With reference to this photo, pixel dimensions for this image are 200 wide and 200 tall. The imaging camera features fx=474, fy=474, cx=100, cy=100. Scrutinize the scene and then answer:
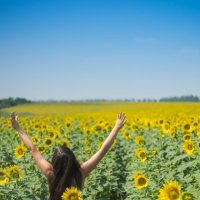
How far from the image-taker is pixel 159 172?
654 centimetres

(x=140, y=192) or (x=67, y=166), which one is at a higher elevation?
(x=67, y=166)

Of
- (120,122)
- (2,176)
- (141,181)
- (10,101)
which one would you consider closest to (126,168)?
(141,181)

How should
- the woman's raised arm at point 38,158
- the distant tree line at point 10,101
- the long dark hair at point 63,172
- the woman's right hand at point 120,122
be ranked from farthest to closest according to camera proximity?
the distant tree line at point 10,101 < the woman's right hand at point 120,122 < the woman's raised arm at point 38,158 < the long dark hair at point 63,172

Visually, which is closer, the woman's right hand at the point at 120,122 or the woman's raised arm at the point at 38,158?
the woman's raised arm at the point at 38,158

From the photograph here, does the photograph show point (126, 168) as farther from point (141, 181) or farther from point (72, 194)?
point (72, 194)

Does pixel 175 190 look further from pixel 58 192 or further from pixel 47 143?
pixel 47 143

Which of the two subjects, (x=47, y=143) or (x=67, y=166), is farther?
(x=47, y=143)

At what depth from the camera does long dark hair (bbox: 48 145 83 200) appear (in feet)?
10.9

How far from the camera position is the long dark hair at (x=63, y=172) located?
3.33 meters

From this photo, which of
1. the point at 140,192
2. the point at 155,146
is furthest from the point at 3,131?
the point at 140,192

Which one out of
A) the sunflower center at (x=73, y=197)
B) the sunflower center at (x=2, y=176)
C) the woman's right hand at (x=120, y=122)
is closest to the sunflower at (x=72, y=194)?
the sunflower center at (x=73, y=197)

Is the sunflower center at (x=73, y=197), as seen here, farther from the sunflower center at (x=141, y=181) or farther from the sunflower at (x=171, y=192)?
the sunflower center at (x=141, y=181)

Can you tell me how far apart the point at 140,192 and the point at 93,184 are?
1.96 meters

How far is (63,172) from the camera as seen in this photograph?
3355mm
